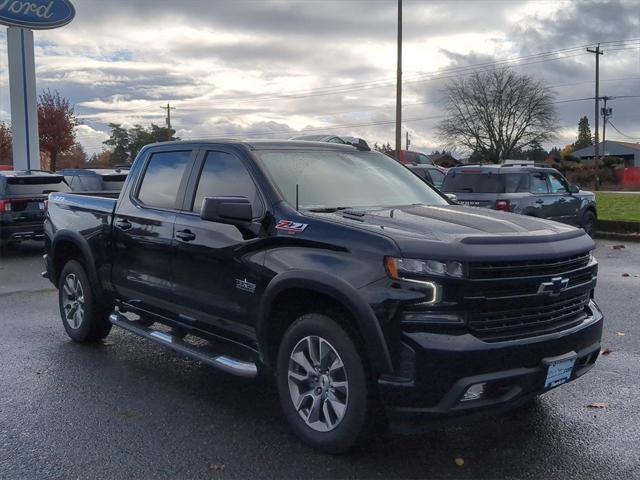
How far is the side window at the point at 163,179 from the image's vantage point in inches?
215

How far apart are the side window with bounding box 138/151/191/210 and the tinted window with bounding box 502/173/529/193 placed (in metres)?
8.77

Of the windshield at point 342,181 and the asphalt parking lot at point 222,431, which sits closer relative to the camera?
the asphalt parking lot at point 222,431

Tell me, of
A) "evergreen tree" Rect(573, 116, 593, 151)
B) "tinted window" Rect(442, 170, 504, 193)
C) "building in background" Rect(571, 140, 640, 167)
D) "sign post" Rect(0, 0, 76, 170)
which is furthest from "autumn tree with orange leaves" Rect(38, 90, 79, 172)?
"evergreen tree" Rect(573, 116, 593, 151)

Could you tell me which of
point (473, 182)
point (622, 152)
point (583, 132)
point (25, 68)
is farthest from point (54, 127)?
point (583, 132)

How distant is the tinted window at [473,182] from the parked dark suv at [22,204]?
26.3 ft

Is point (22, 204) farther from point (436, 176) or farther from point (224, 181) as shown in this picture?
point (436, 176)

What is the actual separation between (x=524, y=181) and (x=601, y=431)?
9565 millimetres

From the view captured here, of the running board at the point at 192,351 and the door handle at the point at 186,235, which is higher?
the door handle at the point at 186,235

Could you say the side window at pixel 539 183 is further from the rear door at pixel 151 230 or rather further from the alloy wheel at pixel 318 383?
the alloy wheel at pixel 318 383

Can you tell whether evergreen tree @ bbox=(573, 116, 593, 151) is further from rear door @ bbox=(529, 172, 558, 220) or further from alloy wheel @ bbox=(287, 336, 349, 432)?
alloy wheel @ bbox=(287, 336, 349, 432)

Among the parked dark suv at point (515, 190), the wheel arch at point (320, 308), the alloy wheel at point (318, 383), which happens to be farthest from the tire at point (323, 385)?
the parked dark suv at point (515, 190)

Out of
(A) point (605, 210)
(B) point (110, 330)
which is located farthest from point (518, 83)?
(B) point (110, 330)

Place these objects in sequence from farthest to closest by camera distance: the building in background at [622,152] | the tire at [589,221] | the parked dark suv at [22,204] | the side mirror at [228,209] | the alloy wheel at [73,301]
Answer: the building in background at [622,152] → the tire at [589,221] → the parked dark suv at [22,204] → the alloy wheel at [73,301] → the side mirror at [228,209]

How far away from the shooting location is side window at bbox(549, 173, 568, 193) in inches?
551
